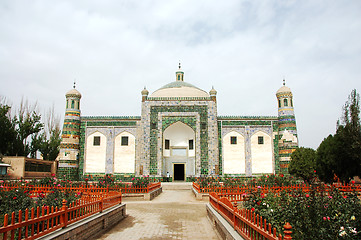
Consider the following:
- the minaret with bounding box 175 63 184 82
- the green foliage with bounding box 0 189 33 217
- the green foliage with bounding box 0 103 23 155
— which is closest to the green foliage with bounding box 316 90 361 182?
the green foliage with bounding box 0 189 33 217

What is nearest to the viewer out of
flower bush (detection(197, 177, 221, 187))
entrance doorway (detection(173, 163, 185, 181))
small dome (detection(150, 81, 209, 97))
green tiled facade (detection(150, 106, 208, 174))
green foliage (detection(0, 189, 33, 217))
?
green foliage (detection(0, 189, 33, 217))

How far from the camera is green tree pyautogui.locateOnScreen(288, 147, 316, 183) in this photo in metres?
19.6

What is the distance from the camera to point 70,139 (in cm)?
2312

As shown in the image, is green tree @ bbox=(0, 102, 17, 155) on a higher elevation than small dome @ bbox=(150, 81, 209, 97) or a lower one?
lower

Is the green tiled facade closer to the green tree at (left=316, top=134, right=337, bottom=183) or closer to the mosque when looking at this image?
the mosque

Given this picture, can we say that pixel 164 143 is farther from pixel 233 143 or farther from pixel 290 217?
pixel 290 217

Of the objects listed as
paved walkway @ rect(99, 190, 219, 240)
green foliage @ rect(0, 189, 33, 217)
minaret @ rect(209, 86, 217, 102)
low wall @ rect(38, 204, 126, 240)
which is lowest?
paved walkway @ rect(99, 190, 219, 240)

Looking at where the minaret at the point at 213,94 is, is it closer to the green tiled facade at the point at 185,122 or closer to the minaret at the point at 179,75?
the green tiled facade at the point at 185,122

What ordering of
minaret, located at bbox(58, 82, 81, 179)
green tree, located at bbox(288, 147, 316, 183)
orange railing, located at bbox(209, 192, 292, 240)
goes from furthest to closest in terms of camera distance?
1. minaret, located at bbox(58, 82, 81, 179)
2. green tree, located at bbox(288, 147, 316, 183)
3. orange railing, located at bbox(209, 192, 292, 240)

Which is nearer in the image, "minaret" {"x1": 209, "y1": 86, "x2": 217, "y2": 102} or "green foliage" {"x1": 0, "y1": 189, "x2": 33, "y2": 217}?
Result: "green foliage" {"x1": 0, "y1": 189, "x2": 33, "y2": 217}

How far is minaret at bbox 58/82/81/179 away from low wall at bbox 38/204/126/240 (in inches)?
623

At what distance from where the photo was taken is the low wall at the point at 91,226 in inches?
184

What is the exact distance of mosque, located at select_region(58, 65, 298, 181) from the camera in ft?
74.0

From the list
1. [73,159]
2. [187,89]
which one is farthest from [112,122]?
[187,89]
